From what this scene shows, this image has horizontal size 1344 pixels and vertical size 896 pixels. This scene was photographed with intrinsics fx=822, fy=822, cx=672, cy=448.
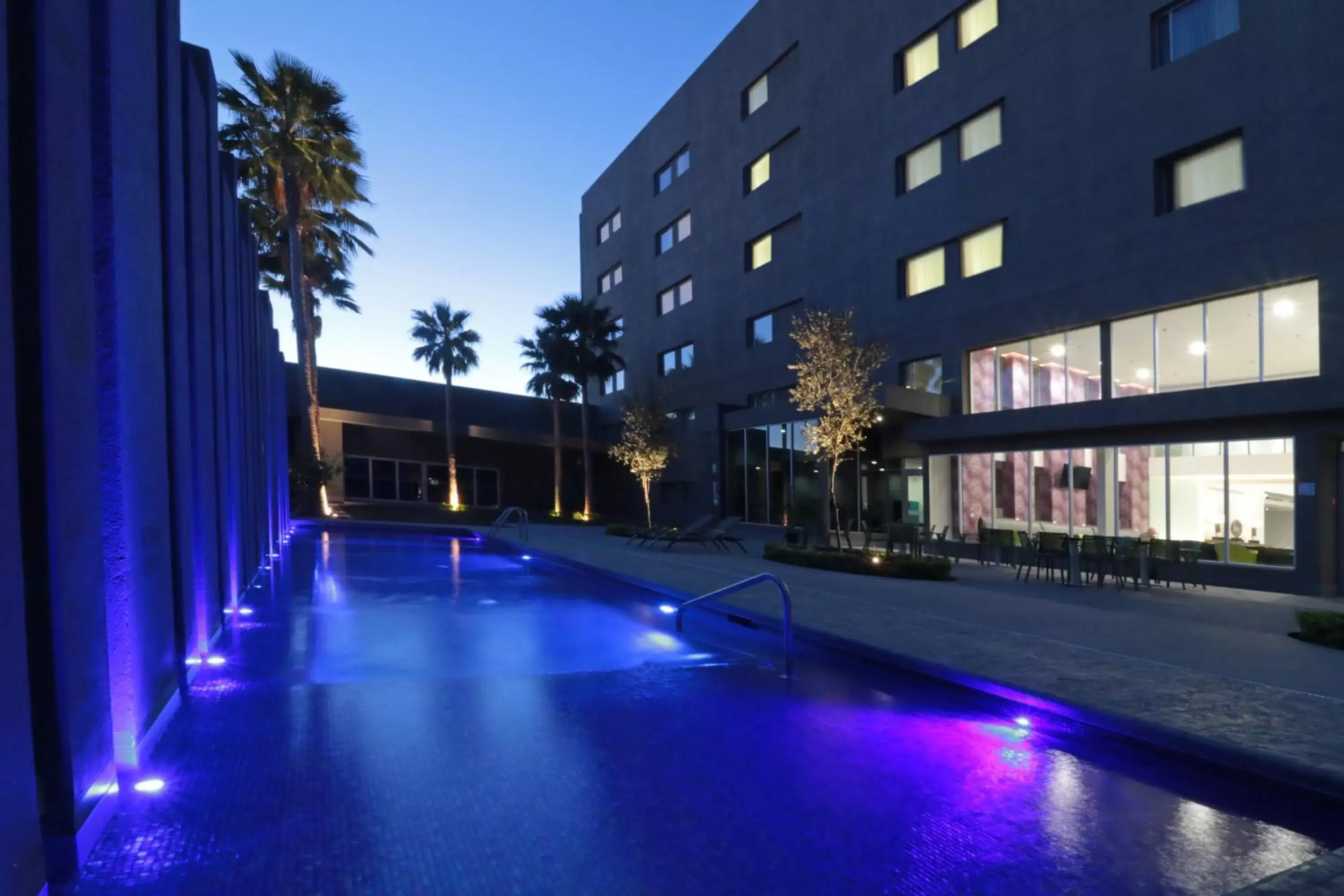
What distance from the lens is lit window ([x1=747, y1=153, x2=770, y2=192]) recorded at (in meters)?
29.0

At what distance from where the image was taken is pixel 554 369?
34406 millimetres

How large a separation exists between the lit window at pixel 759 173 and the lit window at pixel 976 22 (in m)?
9.09

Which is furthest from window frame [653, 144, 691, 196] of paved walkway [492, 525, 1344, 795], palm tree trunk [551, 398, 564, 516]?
paved walkway [492, 525, 1344, 795]

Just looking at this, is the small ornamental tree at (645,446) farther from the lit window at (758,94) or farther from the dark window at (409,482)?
the dark window at (409,482)

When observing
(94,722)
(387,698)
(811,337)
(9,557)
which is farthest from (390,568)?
(9,557)

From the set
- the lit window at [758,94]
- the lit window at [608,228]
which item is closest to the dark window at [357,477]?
the lit window at [608,228]

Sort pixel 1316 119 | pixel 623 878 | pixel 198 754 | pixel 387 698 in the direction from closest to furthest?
pixel 623 878 < pixel 198 754 < pixel 387 698 < pixel 1316 119

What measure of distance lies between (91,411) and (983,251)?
773 inches

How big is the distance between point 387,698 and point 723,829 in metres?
3.34

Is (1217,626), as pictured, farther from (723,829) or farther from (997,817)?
(723,829)

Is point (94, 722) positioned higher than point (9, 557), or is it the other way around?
point (9, 557)

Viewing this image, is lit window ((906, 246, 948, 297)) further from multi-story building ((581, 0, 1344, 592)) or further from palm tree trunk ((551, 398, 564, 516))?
palm tree trunk ((551, 398, 564, 516))

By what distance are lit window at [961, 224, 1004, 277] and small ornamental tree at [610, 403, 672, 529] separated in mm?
12127

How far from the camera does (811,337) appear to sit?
659 inches
